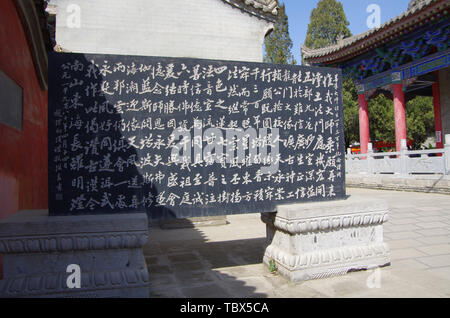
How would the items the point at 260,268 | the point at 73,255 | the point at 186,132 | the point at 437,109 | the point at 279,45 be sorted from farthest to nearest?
the point at 279,45 → the point at 437,109 → the point at 260,268 → the point at 186,132 → the point at 73,255

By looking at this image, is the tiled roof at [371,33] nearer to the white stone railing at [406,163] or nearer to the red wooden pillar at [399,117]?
the red wooden pillar at [399,117]

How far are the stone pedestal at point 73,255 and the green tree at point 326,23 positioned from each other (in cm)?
2648

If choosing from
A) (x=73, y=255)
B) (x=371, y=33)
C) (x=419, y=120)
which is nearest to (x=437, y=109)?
(x=371, y=33)

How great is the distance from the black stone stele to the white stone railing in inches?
317

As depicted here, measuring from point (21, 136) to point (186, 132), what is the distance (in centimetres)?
197

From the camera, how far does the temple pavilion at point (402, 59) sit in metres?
11.1

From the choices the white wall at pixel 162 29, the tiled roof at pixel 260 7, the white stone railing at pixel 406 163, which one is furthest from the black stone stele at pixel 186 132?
the white stone railing at pixel 406 163

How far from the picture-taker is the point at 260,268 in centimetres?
416

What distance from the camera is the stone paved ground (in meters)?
3.38

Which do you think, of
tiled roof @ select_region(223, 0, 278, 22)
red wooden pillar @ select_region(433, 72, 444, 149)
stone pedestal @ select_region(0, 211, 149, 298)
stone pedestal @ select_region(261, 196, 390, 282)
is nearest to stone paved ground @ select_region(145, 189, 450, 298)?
stone pedestal @ select_region(261, 196, 390, 282)

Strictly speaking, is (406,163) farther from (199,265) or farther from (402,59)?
(199,265)

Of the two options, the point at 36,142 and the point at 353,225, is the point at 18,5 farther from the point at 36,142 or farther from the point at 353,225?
the point at 353,225

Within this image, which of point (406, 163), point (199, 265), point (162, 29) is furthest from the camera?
point (406, 163)

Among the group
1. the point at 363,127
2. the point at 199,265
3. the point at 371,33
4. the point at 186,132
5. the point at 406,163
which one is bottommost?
the point at 199,265
